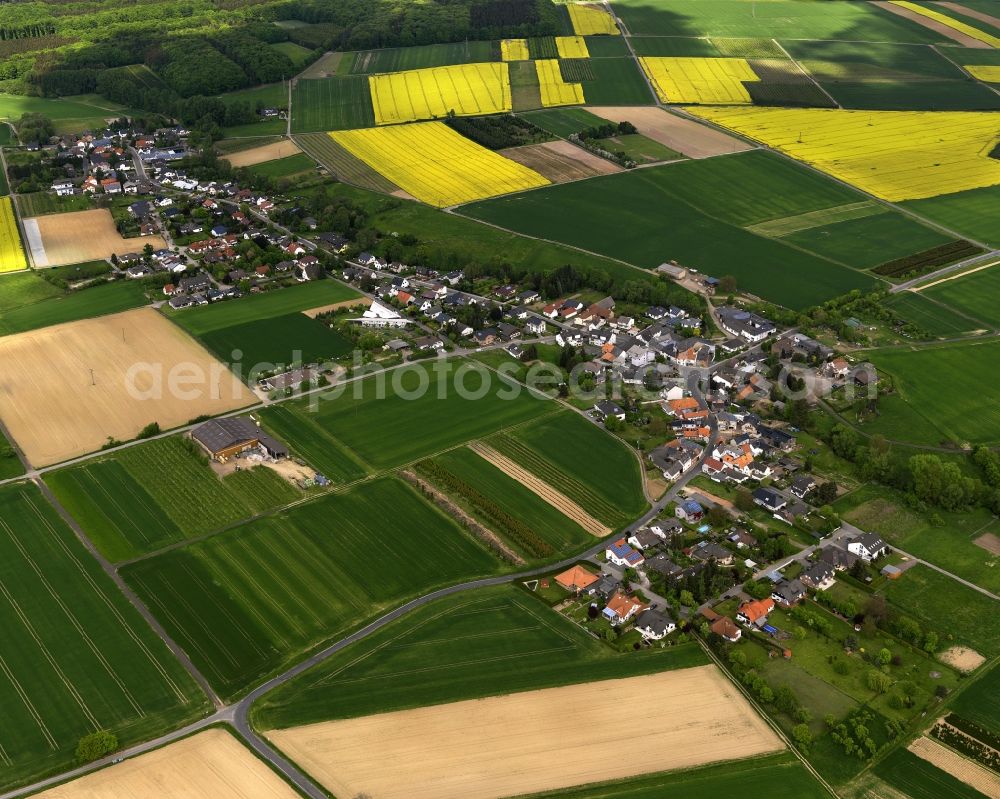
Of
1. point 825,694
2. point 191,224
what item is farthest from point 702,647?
point 191,224

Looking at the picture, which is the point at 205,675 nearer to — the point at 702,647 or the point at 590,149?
the point at 702,647

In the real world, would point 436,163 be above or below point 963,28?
below

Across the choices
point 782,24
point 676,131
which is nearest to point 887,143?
point 676,131

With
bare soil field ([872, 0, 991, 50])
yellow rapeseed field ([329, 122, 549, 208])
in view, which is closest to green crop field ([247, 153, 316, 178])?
yellow rapeseed field ([329, 122, 549, 208])

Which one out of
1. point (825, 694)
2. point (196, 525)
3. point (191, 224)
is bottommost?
point (825, 694)

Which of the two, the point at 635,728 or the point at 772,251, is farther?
the point at 772,251

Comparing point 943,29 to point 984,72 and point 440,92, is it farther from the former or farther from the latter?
point 440,92
